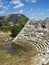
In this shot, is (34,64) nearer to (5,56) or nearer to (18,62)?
(18,62)

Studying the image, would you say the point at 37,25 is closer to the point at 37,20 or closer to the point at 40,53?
the point at 37,20

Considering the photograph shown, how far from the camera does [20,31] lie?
37.1 metres

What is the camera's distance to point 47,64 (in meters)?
18.2

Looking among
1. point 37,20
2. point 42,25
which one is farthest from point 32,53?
point 37,20

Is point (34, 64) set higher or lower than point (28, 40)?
higher

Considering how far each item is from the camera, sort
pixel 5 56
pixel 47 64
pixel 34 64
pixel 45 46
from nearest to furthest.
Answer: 1. pixel 47 64
2. pixel 34 64
3. pixel 5 56
4. pixel 45 46

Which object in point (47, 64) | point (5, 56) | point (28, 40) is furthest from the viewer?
point (28, 40)

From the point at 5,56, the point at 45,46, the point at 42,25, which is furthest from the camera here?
the point at 42,25

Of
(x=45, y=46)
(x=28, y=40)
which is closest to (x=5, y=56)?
(x=45, y=46)

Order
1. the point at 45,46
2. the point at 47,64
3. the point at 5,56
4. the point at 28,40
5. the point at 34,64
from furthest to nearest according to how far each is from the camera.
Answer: the point at 28,40 → the point at 45,46 → the point at 5,56 → the point at 34,64 → the point at 47,64

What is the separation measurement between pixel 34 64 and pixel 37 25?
17393 millimetres

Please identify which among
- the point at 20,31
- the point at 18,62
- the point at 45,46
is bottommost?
the point at 20,31

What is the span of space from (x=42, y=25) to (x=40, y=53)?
13.1 meters

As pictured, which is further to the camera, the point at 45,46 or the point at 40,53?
the point at 45,46
